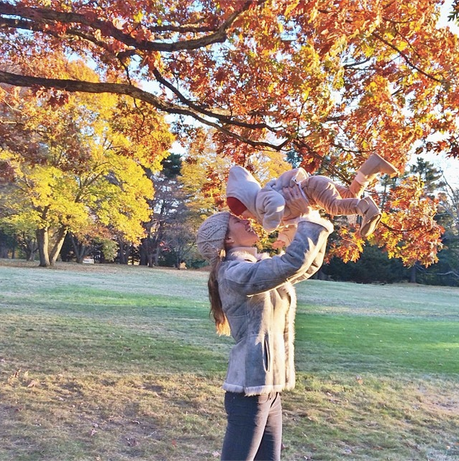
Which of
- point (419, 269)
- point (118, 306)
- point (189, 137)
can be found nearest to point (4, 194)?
point (118, 306)

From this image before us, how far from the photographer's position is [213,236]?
7.53ft

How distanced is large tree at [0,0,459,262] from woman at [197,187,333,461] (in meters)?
2.87

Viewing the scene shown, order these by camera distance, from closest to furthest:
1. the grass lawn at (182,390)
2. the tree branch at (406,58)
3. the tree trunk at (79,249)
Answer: the grass lawn at (182,390), the tree branch at (406,58), the tree trunk at (79,249)

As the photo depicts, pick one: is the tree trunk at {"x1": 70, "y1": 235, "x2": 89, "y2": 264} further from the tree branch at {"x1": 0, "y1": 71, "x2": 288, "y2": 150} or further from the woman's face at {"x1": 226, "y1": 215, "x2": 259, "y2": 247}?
the woman's face at {"x1": 226, "y1": 215, "x2": 259, "y2": 247}

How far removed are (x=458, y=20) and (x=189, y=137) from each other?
17.9 ft

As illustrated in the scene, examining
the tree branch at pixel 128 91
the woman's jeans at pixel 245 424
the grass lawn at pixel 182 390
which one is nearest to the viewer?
the woman's jeans at pixel 245 424

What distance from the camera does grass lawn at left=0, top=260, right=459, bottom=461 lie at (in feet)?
13.5

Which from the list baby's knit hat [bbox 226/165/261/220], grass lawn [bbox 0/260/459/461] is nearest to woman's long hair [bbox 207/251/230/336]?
baby's knit hat [bbox 226/165/261/220]

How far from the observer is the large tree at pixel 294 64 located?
4777 mm

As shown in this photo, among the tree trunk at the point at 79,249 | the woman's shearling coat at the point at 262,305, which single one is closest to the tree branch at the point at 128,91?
the woman's shearling coat at the point at 262,305

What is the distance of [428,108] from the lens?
5.65 m

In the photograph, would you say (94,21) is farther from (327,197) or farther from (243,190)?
(327,197)

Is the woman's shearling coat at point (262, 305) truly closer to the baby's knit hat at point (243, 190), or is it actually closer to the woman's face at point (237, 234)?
the woman's face at point (237, 234)

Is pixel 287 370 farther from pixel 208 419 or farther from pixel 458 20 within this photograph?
pixel 458 20
